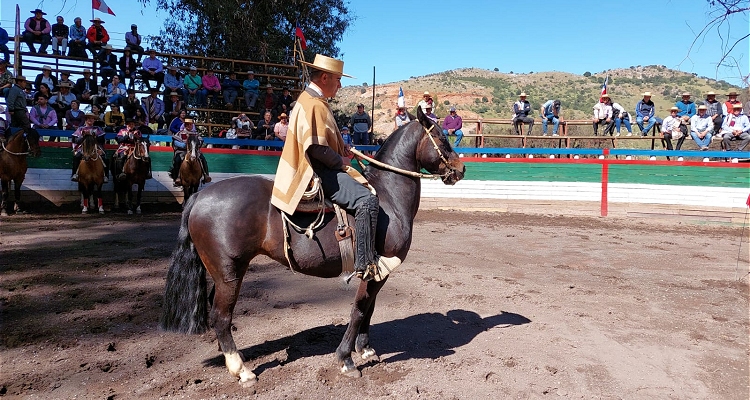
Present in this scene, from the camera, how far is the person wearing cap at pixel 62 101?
14.5 meters

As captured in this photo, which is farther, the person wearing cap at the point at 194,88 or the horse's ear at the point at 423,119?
the person wearing cap at the point at 194,88

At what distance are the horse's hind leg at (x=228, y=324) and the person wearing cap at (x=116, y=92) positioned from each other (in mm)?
13878

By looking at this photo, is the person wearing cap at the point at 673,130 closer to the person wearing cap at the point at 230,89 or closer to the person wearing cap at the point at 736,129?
the person wearing cap at the point at 736,129

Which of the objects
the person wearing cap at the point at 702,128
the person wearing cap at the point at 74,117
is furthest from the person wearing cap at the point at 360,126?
the person wearing cap at the point at 702,128

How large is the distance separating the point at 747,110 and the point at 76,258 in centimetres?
1815

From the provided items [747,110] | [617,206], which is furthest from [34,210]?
[747,110]

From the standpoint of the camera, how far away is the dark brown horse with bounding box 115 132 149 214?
13.0 metres

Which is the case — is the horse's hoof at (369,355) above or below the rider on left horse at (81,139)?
below

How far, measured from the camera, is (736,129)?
14.1 metres

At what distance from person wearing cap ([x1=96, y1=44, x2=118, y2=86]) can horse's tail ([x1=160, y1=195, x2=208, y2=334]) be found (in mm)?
15550

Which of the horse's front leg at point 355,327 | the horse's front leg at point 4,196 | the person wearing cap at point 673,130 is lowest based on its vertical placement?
the horse's front leg at point 355,327

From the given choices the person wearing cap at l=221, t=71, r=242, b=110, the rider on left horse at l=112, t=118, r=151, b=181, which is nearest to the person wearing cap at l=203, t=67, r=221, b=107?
the person wearing cap at l=221, t=71, r=242, b=110

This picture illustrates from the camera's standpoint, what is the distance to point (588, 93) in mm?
66938

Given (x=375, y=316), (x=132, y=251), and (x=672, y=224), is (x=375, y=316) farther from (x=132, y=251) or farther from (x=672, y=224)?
(x=672, y=224)
